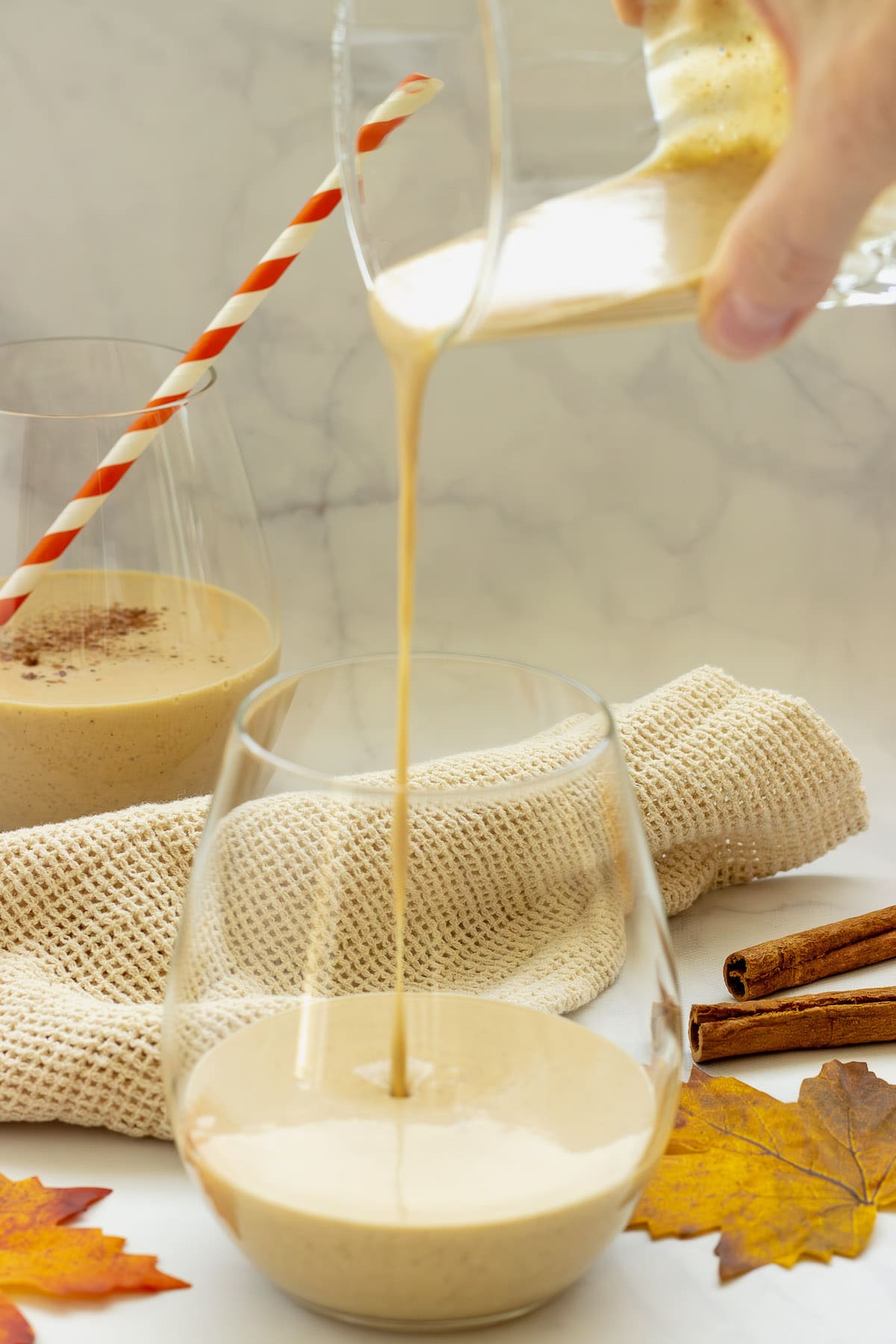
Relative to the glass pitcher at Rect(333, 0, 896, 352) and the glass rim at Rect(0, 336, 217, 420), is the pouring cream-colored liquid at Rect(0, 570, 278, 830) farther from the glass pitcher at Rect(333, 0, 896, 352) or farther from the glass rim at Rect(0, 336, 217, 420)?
the glass pitcher at Rect(333, 0, 896, 352)

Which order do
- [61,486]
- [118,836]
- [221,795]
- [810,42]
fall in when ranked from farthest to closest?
[61,486], [118,836], [221,795], [810,42]

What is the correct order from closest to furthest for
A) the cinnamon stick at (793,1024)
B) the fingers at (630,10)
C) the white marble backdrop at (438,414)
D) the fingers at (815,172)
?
the fingers at (815,172), the fingers at (630,10), the cinnamon stick at (793,1024), the white marble backdrop at (438,414)

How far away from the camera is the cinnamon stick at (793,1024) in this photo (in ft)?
3.35

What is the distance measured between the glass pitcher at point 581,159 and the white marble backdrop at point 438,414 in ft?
2.98

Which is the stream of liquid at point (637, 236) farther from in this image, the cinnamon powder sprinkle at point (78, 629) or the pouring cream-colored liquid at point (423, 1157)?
the cinnamon powder sprinkle at point (78, 629)

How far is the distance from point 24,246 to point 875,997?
1.23 meters

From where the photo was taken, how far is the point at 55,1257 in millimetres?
836

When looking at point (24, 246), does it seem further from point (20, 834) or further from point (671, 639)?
point (20, 834)

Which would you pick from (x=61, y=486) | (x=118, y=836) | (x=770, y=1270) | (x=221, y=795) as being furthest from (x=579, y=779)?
(x=61, y=486)

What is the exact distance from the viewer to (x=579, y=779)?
2.53 feet

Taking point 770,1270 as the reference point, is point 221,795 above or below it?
above

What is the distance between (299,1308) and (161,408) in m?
0.67

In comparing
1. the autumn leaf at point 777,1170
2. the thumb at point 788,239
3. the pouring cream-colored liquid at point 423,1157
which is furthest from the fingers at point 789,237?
the autumn leaf at point 777,1170

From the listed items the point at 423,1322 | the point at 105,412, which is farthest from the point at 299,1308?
the point at 105,412
